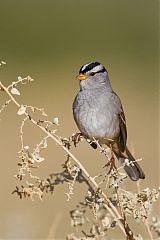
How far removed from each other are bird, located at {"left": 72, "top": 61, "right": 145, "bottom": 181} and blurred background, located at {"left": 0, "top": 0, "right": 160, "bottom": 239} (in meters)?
0.64

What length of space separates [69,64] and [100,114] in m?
7.58

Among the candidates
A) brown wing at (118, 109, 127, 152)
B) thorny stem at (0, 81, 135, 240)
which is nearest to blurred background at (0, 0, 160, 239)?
brown wing at (118, 109, 127, 152)

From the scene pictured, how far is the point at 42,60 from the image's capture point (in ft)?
38.3

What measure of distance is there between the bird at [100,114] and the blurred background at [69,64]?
645mm

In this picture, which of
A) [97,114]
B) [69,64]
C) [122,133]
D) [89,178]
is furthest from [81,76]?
[69,64]

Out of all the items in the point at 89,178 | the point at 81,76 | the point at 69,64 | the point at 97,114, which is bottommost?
the point at 89,178

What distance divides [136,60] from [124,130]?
7.51 m

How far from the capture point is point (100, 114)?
13.0 feet

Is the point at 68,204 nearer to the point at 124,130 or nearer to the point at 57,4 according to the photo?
the point at 124,130

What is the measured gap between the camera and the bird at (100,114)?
12.7 feet

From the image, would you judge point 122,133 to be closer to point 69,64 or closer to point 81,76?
point 81,76

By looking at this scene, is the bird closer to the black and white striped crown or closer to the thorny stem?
the black and white striped crown

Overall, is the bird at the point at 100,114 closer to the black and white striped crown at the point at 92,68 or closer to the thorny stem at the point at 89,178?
the black and white striped crown at the point at 92,68

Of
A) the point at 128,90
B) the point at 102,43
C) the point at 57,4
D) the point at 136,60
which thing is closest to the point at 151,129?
the point at 128,90
